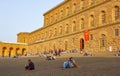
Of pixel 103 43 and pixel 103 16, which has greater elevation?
pixel 103 16

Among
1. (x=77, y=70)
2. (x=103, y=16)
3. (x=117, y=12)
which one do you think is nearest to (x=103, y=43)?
(x=103, y=16)

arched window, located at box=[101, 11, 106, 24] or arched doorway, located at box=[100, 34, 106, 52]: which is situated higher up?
arched window, located at box=[101, 11, 106, 24]

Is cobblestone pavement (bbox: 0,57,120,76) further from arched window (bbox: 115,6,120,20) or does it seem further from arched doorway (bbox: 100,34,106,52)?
arched window (bbox: 115,6,120,20)

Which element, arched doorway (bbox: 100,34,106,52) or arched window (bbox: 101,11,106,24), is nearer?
arched doorway (bbox: 100,34,106,52)

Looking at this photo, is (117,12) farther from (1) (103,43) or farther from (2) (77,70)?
(2) (77,70)

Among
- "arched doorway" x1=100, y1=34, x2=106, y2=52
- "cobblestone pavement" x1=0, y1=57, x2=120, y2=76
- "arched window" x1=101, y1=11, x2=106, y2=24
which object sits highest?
"arched window" x1=101, y1=11, x2=106, y2=24

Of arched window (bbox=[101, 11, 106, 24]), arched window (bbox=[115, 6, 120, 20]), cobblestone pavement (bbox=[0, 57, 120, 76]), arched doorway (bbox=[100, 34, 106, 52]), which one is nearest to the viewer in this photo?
cobblestone pavement (bbox=[0, 57, 120, 76])

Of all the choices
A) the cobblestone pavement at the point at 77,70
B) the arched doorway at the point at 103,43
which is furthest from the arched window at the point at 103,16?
the cobblestone pavement at the point at 77,70

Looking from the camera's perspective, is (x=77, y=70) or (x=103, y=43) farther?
(x=103, y=43)

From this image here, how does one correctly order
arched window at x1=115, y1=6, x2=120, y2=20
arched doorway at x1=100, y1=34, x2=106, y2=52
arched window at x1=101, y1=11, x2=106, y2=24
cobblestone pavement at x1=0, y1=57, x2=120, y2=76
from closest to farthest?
1. cobblestone pavement at x1=0, y1=57, x2=120, y2=76
2. arched window at x1=115, y1=6, x2=120, y2=20
3. arched doorway at x1=100, y1=34, x2=106, y2=52
4. arched window at x1=101, y1=11, x2=106, y2=24

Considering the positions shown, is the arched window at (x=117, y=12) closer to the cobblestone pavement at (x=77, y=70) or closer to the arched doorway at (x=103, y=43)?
the arched doorway at (x=103, y=43)

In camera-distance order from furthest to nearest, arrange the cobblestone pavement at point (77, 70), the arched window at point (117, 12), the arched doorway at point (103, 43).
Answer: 1. the arched doorway at point (103, 43)
2. the arched window at point (117, 12)
3. the cobblestone pavement at point (77, 70)

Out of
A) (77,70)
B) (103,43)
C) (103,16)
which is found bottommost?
(77,70)

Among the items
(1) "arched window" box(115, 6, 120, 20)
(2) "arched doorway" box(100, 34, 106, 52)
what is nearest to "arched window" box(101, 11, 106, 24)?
(2) "arched doorway" box(100, 34, 106, 52)
